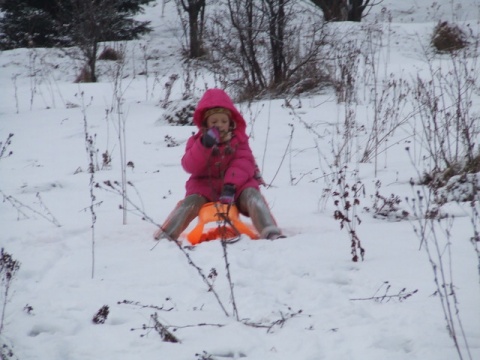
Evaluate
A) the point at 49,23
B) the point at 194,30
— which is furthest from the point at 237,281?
the point at 49,23

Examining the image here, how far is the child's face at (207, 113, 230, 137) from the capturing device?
4.12 metres

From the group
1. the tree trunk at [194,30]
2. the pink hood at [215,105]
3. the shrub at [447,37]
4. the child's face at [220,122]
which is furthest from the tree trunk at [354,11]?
the child's face at [220,122]

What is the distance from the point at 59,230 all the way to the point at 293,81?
5.95 m

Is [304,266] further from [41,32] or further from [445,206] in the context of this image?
[41,32]

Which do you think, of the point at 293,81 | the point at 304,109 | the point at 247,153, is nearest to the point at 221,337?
the point at 247,153

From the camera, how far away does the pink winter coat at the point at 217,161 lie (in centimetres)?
394

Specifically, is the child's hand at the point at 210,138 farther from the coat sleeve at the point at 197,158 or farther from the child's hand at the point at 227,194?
the child's hand at the point at 227,194

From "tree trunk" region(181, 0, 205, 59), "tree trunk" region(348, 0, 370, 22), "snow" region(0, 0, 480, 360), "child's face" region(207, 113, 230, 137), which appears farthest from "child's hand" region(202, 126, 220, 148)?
"tree trunk" region(348, 0, 370, 22)

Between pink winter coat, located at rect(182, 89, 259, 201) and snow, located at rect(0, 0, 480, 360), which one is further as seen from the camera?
pink winter coat, located at rect(182, 89, 259, 201)

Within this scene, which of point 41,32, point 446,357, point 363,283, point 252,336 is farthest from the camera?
point 41,32

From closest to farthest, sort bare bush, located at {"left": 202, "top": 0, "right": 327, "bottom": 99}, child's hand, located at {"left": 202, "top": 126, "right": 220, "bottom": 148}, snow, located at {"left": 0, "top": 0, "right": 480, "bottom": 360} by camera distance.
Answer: snow, located at {"left": 0, "top": 0, "right": 480, "bottom": 360}, child's hand, located at {"left": 202, "top": 126, "right": 220, "bottom": 148}, bare bush, located at {"left": 202, "top": 0, "right": 327, "bottom": 99}

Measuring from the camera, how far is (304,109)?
812 cm

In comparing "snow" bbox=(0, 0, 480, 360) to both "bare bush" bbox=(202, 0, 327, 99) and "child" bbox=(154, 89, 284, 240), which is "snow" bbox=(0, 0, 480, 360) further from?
"bare bush" bbox=(202, 0, 327, 99)

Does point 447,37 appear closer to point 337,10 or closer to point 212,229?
point 337,10
